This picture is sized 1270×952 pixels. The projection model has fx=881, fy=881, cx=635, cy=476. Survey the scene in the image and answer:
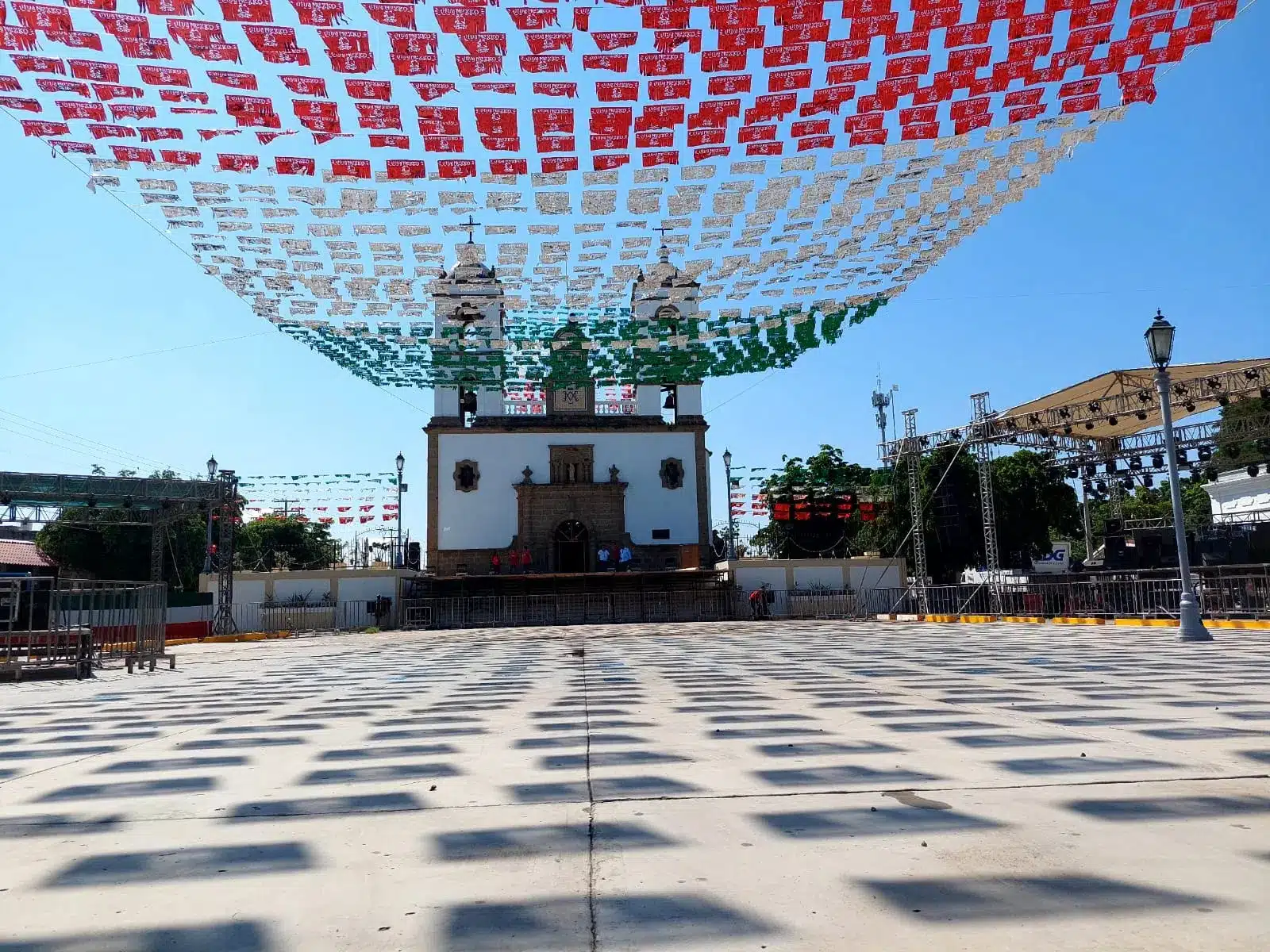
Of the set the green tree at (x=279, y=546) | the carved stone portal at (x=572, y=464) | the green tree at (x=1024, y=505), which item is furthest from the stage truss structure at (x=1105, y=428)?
the green tree at (x=279, y=546)

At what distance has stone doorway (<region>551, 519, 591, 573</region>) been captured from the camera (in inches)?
1476

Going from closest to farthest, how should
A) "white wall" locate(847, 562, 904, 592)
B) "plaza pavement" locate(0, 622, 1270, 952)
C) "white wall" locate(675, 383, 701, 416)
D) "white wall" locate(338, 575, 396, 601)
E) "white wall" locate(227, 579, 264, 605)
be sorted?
"plaza pavement" locate(0, 622, 1270, 952)
"white wall" locate(227, 579, 264, 605)
"white wall" locate(338, 575, 396, 601)
"white wall" locate(847, 562, 904, 592)
"white wall" locate(675, 383, 701, 416)

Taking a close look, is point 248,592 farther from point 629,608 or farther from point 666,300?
point 666,300

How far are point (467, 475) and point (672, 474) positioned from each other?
8878mm

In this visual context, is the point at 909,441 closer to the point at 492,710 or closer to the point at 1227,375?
the point at 1227,375

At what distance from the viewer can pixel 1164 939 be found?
2.24 meters

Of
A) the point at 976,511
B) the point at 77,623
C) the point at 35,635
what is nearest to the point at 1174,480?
the point at 77,623

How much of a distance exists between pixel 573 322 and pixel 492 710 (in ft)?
28.2

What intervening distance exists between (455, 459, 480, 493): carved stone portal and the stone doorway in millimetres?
4046

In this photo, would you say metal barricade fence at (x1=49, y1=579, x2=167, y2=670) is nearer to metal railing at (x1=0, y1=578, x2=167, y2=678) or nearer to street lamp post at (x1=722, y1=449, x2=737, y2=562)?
metal railing at (x1=0, y1=578, x2=167, y2=678)

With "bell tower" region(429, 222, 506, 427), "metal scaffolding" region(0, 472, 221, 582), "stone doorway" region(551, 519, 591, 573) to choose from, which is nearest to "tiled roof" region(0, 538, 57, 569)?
"metal scaffolding" region(0, 472, 221, 582)

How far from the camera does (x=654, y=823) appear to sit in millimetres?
3469

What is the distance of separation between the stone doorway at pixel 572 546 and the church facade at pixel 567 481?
4 centimetres

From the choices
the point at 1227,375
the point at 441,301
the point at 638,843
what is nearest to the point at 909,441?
the point at 1227,375
